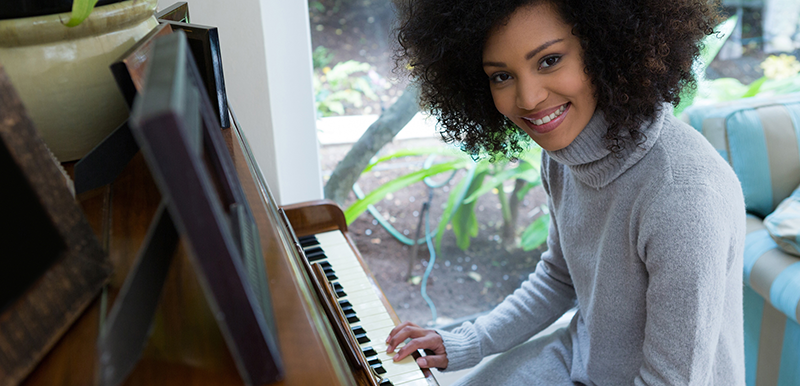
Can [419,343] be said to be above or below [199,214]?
below

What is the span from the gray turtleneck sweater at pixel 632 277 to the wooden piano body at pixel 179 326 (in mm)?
554

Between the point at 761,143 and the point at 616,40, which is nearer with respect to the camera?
the point at 616,40

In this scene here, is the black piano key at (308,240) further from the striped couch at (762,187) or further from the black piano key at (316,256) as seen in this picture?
the striped couch at (762,187)

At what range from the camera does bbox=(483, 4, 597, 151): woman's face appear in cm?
91

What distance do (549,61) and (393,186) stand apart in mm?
958

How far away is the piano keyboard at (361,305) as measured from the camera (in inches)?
37.8

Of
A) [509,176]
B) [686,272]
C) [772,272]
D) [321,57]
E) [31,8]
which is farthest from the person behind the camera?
[509,176]

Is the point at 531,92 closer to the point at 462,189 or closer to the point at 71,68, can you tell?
the point at 71,68


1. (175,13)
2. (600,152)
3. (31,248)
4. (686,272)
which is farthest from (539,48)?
(31,248)

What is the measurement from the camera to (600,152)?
37.5 inches

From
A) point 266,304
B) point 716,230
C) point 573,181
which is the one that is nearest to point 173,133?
point 266,304

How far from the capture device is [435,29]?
1052 millimetres

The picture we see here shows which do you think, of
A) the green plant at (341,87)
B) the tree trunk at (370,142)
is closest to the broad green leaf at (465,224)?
the tree trunk at (370,142)

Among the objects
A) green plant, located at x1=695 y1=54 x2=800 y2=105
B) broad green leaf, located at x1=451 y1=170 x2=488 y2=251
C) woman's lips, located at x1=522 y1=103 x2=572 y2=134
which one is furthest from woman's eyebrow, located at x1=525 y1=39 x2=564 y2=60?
green plant, located at x1=695 y1=54 x2=800 y2=105
